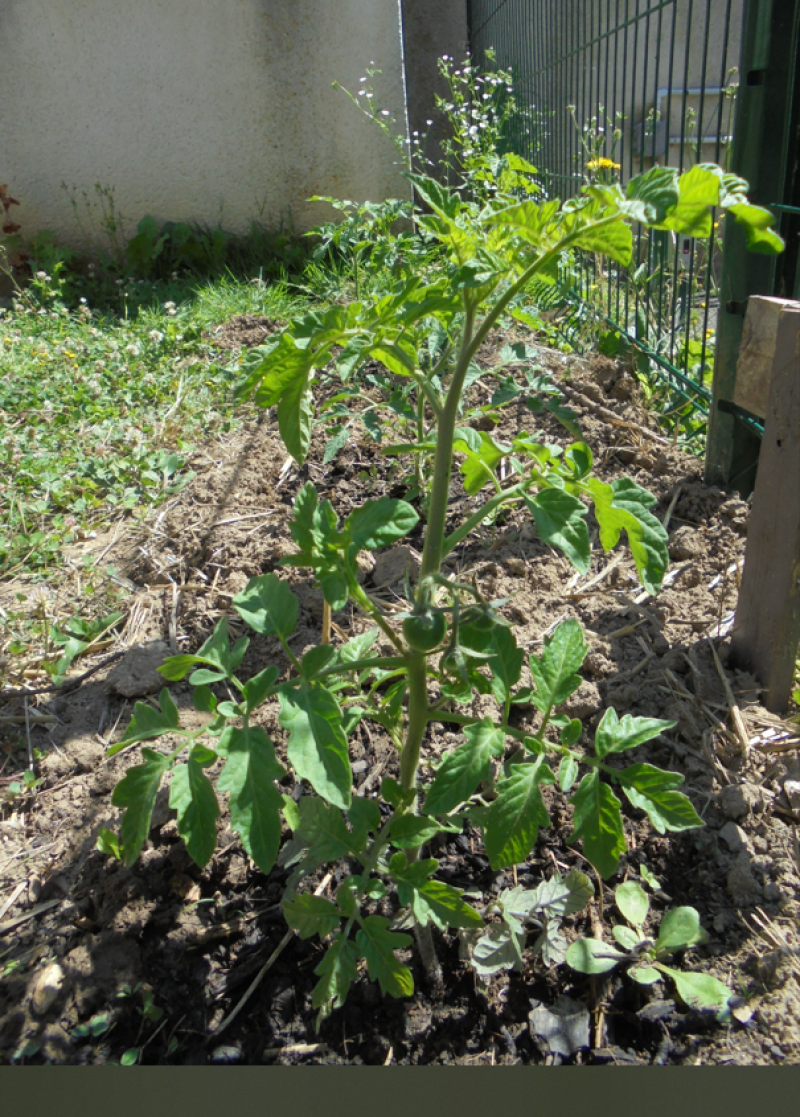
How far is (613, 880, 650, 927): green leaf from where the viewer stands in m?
1.28

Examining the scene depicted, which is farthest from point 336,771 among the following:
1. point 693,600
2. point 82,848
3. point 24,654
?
point 24,654

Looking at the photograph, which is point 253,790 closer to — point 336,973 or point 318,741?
point 318,741

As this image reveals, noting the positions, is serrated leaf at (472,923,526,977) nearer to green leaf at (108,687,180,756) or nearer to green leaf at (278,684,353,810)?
green leaf at (278,684,353,810)

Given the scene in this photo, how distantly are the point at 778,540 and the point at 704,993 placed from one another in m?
0.87

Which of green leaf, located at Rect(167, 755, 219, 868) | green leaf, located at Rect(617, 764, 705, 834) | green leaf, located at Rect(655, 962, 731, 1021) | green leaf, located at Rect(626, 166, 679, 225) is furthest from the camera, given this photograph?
green leaf, located at Rect(655, 962, 731, 1021)

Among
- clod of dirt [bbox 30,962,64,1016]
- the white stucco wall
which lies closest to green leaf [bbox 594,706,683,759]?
clod of dirt [bbox 30,962,64,1016]

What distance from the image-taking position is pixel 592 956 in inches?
48.8

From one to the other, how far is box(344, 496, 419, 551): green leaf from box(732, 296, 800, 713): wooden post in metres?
0.94

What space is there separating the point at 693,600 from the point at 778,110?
4.53ft

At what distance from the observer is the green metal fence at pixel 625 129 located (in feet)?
9.33

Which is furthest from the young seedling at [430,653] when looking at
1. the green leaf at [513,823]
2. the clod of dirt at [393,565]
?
the clod of dirt at [393,565]

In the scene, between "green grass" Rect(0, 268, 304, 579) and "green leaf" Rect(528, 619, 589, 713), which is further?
"green grass" Rect(0, 268, 304, 579)

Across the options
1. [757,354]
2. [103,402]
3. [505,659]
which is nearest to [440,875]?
[505,659]

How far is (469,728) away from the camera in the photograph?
3.43 ft
